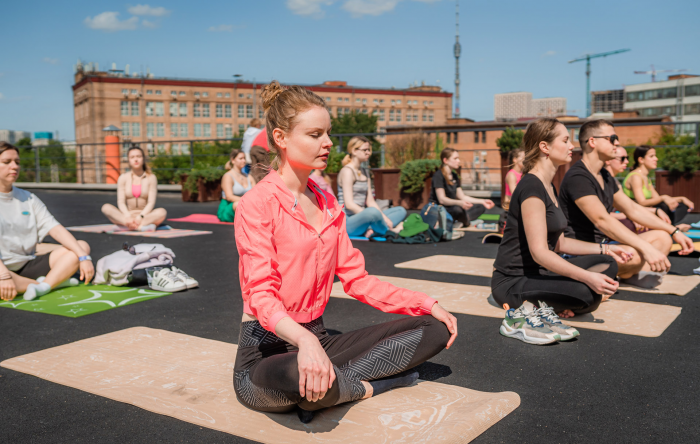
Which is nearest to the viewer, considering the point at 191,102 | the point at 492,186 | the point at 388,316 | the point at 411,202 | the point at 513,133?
the point at 388,316

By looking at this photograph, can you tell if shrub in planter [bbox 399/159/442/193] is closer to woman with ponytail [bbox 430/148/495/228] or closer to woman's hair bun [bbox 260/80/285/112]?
woman with ponytail [bbox 430/148/495/228]

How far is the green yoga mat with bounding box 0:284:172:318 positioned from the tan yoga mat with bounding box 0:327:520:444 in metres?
0.90

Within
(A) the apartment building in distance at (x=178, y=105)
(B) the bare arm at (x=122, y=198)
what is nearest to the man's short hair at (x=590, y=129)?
(B) the bare arm at (x=122, y=198)

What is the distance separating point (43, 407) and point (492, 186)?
47.8ft

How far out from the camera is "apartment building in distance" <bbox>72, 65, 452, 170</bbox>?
296 ft

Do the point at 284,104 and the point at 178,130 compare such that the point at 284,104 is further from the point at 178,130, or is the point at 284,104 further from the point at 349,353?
the point at 178,130

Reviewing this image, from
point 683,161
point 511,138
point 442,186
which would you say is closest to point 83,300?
point 442,186

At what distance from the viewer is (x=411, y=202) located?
12273mm

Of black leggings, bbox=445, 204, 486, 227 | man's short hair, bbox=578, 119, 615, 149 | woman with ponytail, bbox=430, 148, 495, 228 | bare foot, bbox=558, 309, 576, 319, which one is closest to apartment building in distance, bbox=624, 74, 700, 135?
black leggings, bbox=445, 204, 486, 227

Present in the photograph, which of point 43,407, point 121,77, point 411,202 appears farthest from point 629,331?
point 121,77

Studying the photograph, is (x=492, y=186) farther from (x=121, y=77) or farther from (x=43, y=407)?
(x=121, y=77)

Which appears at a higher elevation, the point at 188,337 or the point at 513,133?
the point at 513,133

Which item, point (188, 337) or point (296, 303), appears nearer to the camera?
point (296, 303)

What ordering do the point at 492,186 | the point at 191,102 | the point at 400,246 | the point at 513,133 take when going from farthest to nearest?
the point at 191,102 < the point at 492,186 < the point at 513,133 < the point at 400,246
